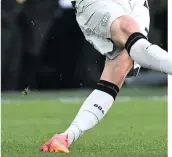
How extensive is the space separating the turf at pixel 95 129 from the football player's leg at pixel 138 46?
2.04 ft

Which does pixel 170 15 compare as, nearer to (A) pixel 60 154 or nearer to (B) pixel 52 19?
(A) pixel 60 154

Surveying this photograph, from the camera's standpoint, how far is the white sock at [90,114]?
4.70 metres

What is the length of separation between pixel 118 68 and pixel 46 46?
10.4m

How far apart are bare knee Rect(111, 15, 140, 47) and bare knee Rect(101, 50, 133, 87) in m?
0.36

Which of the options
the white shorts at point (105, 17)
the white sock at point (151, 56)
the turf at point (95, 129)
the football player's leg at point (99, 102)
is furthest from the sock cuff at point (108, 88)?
the white sock at point (151, 56)

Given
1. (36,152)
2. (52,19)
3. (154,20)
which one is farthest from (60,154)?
(154,20)

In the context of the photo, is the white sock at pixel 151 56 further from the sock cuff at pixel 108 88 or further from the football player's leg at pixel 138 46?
the sock cuff at pixel 108 88

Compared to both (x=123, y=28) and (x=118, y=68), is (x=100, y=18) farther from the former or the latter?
(x=118, y=68)

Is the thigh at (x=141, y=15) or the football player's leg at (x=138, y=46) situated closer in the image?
the football player's leg at (x=138, y=46)

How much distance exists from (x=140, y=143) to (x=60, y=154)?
957 mm

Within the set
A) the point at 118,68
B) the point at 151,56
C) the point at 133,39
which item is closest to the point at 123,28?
the point at 133,39

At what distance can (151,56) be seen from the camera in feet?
13.9

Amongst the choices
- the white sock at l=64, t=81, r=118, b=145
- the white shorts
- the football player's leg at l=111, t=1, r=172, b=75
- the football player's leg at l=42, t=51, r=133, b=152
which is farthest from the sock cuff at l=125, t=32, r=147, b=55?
the white sock at l=64, t=81, r=118, b=145

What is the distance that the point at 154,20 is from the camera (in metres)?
15.7
